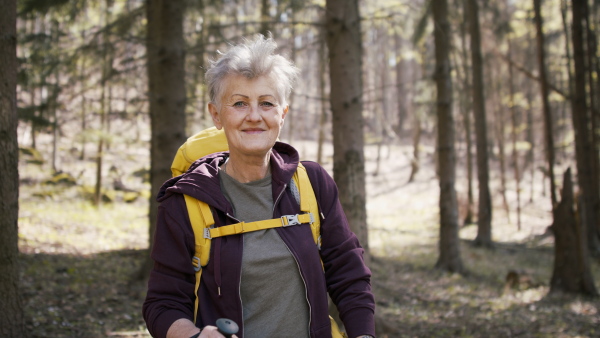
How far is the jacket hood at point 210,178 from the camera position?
7.06ft

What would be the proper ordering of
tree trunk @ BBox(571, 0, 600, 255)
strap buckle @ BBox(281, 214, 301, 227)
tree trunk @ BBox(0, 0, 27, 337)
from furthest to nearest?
tree trunk @ BBox(571, 0, 600, 255)
tree trunk @ BBox(0, 0, 27, 337)
strap buckle @ BBox(281, 214, 301, 227)

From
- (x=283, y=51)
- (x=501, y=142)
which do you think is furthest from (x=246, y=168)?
(x=501, y=142)

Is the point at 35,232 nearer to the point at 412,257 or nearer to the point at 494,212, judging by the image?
the point at 412,257

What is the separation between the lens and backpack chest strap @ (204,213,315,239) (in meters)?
2.13

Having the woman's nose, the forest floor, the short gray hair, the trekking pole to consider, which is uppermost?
the short gray hair

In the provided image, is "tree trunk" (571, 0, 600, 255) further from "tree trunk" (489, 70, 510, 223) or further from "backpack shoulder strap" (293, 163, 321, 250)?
"backpack shoulder strap" (293, 163, 321, 250)

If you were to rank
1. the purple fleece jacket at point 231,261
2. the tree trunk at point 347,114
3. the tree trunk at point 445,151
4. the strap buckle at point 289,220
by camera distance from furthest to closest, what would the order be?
the tree trunk at point 445,151, the tree trunk at point 347,114, the strap buckle at point 289,220, the purple fleece jacket at point 231,261

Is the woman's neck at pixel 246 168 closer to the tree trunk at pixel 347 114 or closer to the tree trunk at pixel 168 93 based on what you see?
the tree trunk at pixel 347 114

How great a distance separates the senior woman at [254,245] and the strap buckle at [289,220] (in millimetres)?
26

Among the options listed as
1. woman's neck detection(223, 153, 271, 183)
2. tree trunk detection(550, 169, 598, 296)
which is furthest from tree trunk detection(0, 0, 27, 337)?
tree trunk detection(550, 169, 598, 296)

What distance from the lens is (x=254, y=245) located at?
2.18 m

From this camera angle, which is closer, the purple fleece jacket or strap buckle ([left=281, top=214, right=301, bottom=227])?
the purple fleece jacket

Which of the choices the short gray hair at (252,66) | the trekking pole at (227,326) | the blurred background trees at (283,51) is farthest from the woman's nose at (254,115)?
the blurred background trees at (283,51)

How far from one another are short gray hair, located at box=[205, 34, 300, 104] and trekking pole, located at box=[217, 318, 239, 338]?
39.3 inches
